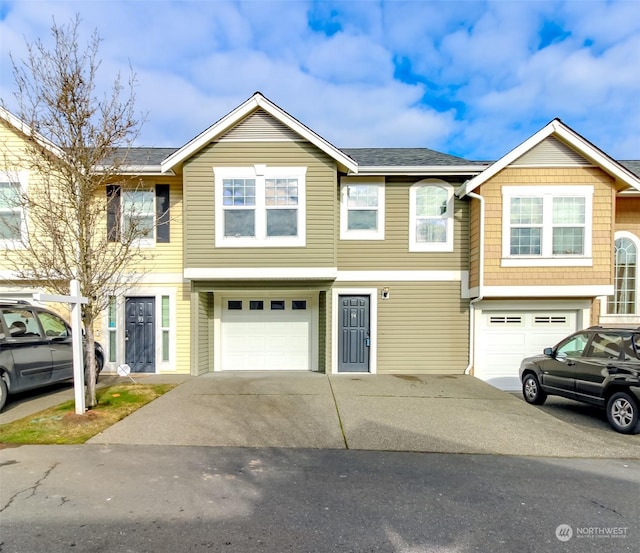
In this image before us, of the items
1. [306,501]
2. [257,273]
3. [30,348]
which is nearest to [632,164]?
[257,273]

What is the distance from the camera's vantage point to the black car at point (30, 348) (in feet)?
20.0

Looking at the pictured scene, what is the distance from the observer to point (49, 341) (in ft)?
22.8

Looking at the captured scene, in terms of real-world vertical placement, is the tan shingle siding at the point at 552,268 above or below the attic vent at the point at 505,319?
above

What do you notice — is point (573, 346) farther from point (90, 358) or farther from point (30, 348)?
point (30, 348)

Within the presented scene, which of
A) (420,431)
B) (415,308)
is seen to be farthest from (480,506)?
(415,308)

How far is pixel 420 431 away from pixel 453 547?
2.71 metres

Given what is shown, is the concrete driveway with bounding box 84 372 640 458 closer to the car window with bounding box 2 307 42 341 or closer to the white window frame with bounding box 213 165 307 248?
the car window with bounding box 2 307 42 341

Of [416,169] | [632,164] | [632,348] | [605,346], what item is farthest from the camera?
[632,164]

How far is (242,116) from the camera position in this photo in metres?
8.80

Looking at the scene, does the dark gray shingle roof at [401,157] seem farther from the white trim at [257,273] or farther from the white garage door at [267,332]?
the white garage door at [267,332]

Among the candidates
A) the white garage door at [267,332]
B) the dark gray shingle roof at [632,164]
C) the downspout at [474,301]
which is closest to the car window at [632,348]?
the downspout at [474,301]

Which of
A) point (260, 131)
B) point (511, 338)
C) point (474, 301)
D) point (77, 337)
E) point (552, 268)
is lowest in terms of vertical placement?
point (511, 338)

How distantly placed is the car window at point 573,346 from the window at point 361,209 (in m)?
4.75

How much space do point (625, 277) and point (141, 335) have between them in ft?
45.1
